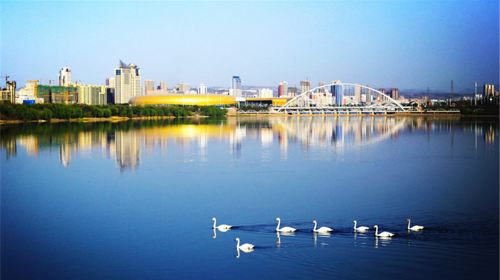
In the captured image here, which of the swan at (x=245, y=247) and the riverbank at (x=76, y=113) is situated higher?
the riverbank at (x=76, y=113)

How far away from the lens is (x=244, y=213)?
9367 millimetres

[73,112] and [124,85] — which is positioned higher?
[124,85]

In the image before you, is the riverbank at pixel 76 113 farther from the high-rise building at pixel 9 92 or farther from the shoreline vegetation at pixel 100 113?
the high-rise building at pixel 9 92

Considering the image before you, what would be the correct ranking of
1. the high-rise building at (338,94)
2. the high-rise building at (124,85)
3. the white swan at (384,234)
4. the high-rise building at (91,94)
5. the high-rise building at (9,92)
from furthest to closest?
the high-rise building at (338,94) < the high-rise building at (124,85) < the high-rise building at (91,94) < the high-rise building at (9,92) < the white swan at (384,234)


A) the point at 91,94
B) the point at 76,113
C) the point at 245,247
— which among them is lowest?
the point at 245,247

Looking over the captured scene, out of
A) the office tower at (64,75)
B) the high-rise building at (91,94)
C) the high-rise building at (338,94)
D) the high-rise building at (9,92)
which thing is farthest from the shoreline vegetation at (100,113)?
the office tower at (64,75)

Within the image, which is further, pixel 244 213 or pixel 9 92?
pixel 9 92

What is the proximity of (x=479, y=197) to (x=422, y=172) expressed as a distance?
3.38 meters

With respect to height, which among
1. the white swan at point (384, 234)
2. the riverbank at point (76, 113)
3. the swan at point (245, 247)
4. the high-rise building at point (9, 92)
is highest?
the high-rise building at point (9, 92)

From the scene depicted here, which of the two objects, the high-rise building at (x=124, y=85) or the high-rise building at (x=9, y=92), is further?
the high-rise building at (x=124, y=85)

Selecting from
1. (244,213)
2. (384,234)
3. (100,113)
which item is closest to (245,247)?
(384,234)

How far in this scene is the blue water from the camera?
688 centimetres

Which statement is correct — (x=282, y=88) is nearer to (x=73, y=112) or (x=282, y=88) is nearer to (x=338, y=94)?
(x=338, y=94)

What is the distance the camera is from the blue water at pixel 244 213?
22.6 ft
